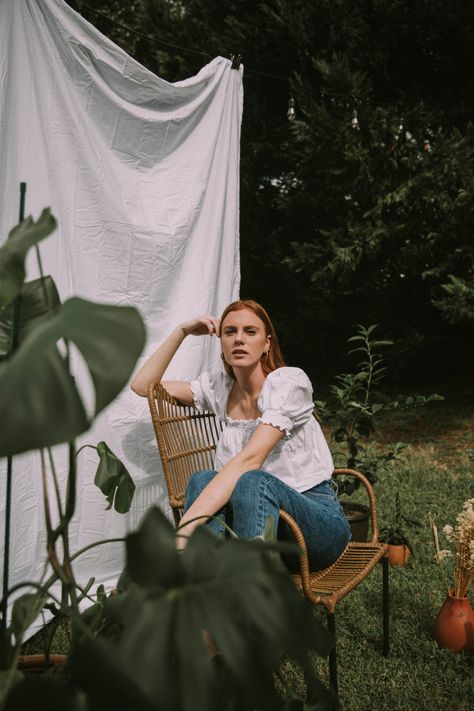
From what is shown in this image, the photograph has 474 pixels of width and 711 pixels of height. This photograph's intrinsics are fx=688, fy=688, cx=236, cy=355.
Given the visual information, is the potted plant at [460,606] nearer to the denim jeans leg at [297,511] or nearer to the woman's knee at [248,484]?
the denim jeans leg at [297,511]

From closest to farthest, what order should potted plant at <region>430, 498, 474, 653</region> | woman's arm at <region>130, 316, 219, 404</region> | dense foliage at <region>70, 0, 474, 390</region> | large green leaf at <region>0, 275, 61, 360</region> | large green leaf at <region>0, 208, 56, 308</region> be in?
large green leaf at <region>0, 208, 56, 308</region>, large green leaf at <region>0, 275, 61, 360</region>, potted plant at <region>430, 498, 474, 653</region>, woman's arm at <region>130, 316, 219, 404</region>, dense foliage at <region>70, 0, 474, 390</region>

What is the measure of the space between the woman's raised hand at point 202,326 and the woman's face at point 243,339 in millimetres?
128

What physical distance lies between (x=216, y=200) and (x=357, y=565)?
1.49 meters

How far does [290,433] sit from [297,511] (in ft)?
0.92

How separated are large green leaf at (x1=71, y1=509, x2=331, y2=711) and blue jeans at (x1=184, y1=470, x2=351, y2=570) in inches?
40.2

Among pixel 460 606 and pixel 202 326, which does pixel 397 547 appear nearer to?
pixel 460 606

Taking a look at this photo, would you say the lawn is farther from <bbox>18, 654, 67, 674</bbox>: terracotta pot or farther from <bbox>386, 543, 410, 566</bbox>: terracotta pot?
<bbox>18, 654, 67, 674</bbox>: terracotta pot

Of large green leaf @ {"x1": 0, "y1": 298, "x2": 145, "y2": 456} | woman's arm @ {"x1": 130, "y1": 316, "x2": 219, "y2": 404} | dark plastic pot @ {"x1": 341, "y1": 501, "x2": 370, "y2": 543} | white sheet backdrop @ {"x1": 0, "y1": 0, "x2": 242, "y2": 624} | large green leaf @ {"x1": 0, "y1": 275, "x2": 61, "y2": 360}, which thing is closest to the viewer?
large green leaf @ {"x1": 0, "y1": 298, "x2": 145, "y2": 456}

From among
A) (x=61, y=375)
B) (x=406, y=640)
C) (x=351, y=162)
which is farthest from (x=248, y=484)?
(x=351, y=162)

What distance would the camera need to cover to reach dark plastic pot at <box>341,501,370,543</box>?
2.56 m

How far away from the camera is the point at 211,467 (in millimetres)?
2543

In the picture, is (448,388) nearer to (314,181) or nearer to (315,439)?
→ (314,181)

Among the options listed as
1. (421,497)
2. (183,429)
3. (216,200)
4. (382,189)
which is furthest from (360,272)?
(183,429)

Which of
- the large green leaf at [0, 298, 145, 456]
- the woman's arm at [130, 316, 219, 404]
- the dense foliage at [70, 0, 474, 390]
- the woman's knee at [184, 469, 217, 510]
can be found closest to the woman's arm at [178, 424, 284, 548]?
the woman's knee at [184, 469, 217, 510]
